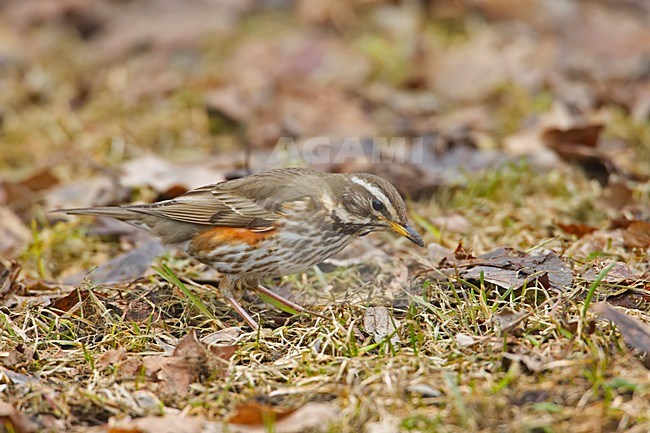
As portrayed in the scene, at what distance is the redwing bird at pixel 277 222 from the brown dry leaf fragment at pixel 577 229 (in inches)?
54.1

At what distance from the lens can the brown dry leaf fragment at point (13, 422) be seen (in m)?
4.08

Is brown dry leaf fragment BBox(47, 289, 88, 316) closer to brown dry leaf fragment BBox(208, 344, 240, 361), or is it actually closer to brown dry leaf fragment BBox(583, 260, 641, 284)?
brown dry leaf fragment BBox(208, 344, 240, 361)

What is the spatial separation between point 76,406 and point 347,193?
7.51 ft

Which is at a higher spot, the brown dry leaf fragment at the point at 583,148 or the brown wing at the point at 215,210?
the brown dry leaf fragment at the point at 583,148

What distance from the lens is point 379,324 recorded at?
5027 mm

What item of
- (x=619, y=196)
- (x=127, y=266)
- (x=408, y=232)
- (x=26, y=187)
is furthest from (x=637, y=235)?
(x=26, y=187)

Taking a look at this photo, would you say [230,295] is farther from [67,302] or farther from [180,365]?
[180,365]

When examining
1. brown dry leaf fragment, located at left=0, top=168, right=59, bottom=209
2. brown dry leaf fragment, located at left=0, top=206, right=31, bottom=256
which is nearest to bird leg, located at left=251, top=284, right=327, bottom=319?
brown dry leaf fragment, located at left=0, top=206, right=31, bottom=256

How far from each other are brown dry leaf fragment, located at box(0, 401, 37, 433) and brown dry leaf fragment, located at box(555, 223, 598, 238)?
13.0 ft

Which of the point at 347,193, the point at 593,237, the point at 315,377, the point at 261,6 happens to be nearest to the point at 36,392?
the point at 315,377

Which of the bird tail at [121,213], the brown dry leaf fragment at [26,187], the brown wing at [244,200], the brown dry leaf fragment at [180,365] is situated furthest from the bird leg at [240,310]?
the brown dry leaf fragment at [26,187]

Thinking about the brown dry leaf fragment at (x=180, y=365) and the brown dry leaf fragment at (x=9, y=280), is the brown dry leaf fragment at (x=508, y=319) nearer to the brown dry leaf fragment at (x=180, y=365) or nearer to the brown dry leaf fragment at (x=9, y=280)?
the brown dry leaf fragment at (x=180, y=365)

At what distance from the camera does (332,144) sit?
8.88m

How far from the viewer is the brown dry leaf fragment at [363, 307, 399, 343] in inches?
192
